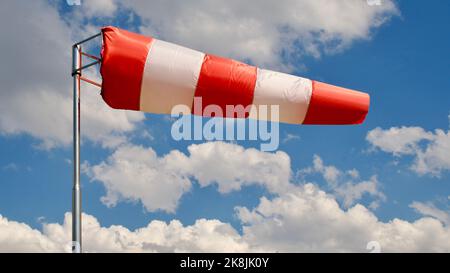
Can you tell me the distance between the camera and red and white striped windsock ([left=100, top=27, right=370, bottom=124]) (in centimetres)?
1075

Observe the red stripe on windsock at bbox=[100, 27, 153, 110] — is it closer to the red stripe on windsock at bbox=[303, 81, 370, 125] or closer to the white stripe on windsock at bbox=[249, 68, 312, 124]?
the white stripe on windsock at bbox=[249, 68, 312, 124]

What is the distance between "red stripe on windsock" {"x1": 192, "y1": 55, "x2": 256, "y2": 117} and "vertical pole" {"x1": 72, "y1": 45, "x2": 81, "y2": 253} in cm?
256

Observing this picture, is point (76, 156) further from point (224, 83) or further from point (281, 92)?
point (281, 92)

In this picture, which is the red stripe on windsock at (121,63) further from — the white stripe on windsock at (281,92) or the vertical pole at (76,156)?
the white stripe on windsock at (281,92)

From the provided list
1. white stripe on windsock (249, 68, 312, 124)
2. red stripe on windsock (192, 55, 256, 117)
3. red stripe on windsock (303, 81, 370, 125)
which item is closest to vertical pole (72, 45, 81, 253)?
red stripe on windsock (192, 55, 256, 117)

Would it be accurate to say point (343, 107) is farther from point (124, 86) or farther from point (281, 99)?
point (124, 86)

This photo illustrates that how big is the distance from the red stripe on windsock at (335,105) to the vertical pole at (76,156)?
16.8 ft

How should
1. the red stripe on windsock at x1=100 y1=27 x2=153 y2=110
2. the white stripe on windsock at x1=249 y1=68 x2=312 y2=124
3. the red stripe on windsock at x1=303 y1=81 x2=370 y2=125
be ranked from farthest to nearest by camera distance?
1. the red stripe on windsock at x1=303 y1=81 x2=370 y2=125
2. the white stripe on windsock at x1=249 y1=68 x2=312 y2=124
3. the red stripe on windsock at x1=100 y1=27 x2=153 y2=110

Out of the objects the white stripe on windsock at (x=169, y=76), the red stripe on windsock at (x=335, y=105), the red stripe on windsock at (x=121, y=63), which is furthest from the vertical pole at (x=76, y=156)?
the red stripe on windsock at (x=335, y=105)

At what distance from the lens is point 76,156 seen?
30.7ft

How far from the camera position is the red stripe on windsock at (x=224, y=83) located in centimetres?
1099

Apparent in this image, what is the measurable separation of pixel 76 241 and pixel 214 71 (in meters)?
4.62
